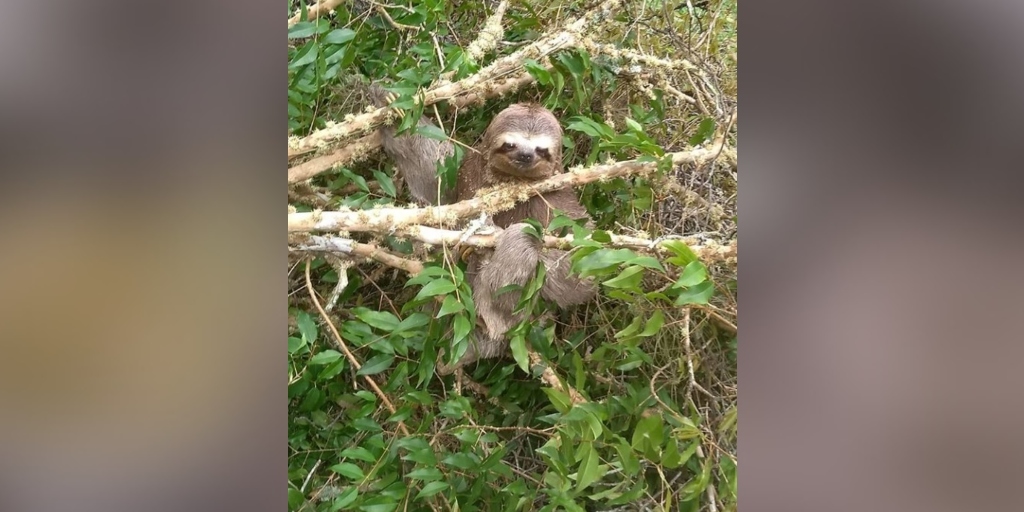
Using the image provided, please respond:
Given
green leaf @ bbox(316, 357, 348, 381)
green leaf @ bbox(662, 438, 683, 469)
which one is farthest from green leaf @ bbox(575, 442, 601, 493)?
green leaf @ bbox(316, 357, 348, 381)

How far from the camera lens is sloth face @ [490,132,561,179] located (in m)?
1.56

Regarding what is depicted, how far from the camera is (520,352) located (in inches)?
51.7

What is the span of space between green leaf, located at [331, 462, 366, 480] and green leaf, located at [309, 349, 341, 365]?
0.23 metres

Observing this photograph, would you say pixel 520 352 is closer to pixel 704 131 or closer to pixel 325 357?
pixel 325 357

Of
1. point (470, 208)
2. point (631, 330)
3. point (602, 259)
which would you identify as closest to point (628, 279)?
point (602, 259)

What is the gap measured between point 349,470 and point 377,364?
240mm

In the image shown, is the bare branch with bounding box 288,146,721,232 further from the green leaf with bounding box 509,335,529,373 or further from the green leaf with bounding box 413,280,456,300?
the green leaf with bounding box 509,335,529,373

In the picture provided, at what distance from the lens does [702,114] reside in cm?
151

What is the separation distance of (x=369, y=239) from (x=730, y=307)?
84 centimetres

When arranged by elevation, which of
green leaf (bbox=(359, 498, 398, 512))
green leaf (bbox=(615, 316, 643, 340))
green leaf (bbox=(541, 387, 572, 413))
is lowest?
green leaf (bbox=(359, 498, 398, 512))

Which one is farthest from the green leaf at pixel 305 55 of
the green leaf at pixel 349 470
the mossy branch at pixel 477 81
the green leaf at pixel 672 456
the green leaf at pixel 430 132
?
the green leaf at pixel 672 456
